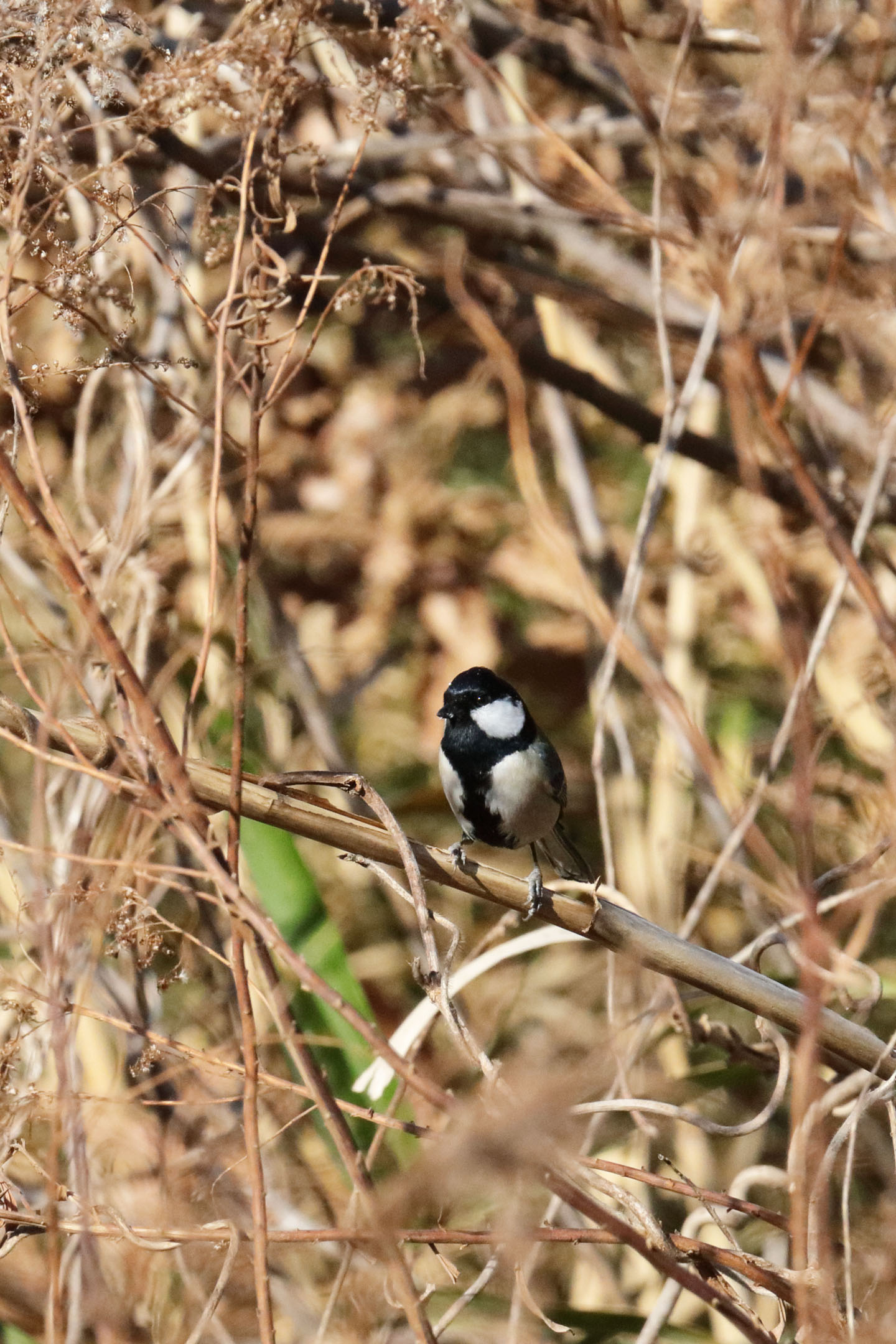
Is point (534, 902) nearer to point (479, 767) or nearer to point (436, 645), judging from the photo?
point (479, 767)

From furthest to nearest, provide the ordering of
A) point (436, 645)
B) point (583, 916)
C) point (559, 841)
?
point (436, 645) → point (559, 841) → point (583, 916)

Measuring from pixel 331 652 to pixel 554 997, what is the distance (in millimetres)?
1063

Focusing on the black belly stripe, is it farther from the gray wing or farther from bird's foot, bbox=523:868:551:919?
bird's foot, bbox=523:868:551:919

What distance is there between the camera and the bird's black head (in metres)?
2.32

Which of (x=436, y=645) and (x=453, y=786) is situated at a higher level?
(x=453, y=786)

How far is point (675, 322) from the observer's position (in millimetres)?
2670

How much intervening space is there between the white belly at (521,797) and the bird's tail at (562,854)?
5.9 inches

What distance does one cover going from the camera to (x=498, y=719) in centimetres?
237

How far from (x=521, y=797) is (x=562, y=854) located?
1.08 feet

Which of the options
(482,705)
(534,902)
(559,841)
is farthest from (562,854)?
(534,902)

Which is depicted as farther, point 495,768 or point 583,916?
point 495,768

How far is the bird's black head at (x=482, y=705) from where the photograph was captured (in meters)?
2.32

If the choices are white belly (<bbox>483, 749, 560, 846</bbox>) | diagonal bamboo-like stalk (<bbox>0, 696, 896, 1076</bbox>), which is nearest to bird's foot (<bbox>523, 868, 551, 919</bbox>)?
diagonal bamboo-like stalk (<bbox>0, 696, 896, 1076</bbox>)

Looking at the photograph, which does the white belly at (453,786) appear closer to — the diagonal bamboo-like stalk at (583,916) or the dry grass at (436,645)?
the dry grass at (436,645)
